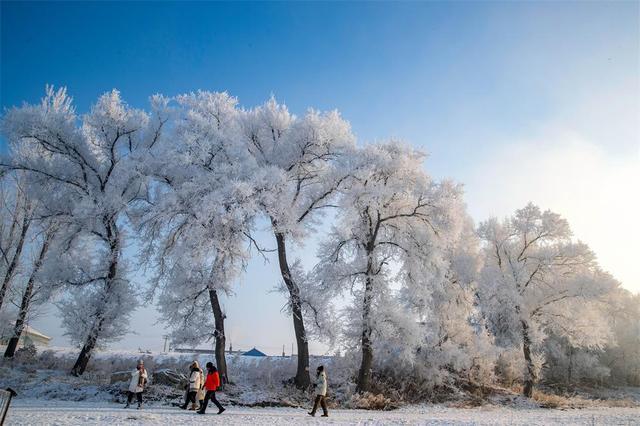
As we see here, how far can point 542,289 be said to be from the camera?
97.1 ft

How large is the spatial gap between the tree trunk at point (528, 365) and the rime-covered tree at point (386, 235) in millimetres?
9935

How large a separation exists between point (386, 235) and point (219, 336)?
390 inches

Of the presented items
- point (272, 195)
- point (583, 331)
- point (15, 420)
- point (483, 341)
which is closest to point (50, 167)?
point (272, 195)

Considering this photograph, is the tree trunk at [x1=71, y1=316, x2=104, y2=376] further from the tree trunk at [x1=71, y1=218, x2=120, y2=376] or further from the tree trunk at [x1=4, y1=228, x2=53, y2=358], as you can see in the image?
the tree trunk at [x1=4, y1=228, x2=53, y2=358]

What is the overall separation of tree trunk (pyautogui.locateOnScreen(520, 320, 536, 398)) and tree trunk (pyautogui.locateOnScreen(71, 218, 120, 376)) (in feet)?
80.5

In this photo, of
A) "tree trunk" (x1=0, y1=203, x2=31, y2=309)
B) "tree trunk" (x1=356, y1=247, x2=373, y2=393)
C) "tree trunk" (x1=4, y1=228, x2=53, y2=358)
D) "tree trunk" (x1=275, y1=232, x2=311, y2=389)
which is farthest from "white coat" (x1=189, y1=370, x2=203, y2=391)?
"tree trunk" (x1=0, y1=203, x2=31, y2=309)

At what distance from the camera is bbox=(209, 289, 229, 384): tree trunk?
20562mm

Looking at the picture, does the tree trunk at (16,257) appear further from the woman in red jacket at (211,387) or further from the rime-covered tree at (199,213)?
the woman in red jacket at (211,387)

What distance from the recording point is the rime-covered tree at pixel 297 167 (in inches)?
813

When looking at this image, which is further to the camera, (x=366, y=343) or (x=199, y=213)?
(x=366, y=343)

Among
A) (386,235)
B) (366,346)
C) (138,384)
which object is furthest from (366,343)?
(138,384)

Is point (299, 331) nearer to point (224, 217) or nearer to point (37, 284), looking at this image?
point (224, 217)

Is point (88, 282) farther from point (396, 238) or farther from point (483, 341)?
point (483, 341)

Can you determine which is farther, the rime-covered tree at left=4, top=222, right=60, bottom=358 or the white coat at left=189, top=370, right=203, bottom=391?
the rime-covered tree at left=4, top=222, right=60, bottom=358
